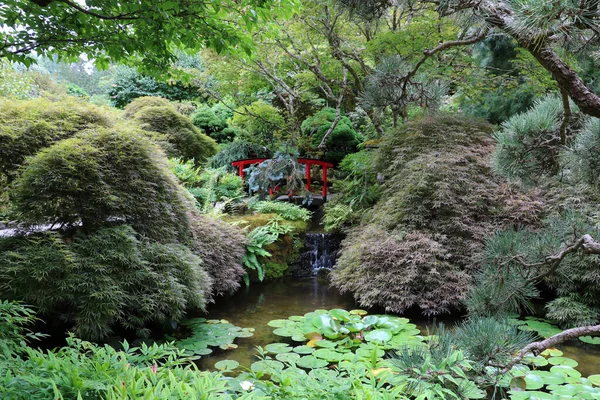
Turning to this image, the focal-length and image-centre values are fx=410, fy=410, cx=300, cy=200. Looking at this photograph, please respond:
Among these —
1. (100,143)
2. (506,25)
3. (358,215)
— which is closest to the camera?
(506,25)

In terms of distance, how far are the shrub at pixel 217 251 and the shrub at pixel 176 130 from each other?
157 inches

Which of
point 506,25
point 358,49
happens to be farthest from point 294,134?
point 506,25

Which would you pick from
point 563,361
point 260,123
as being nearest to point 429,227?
point 563,361

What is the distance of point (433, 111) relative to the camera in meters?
3.64

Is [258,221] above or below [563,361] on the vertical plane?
above

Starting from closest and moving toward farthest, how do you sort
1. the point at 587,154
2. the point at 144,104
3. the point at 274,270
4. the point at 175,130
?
the point at 587,154
the point at 274,270
the point at 175,130
the point at 144,104

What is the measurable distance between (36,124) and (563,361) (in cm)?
513

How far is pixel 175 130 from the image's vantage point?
9328 millimetres

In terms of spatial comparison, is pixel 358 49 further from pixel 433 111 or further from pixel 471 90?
pixel 433 111

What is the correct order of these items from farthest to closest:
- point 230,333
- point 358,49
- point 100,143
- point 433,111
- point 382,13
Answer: point 358,49 → point 230,333 → point 100,143 → point 433,111 → point 382,13

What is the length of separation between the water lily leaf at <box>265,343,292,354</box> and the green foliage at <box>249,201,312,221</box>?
3.52 m

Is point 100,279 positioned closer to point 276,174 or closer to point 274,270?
point 274,270

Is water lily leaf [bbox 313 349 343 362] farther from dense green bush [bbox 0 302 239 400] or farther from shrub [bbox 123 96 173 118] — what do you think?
shrub [bbox 123 96 173 118]

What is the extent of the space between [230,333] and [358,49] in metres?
5.92
